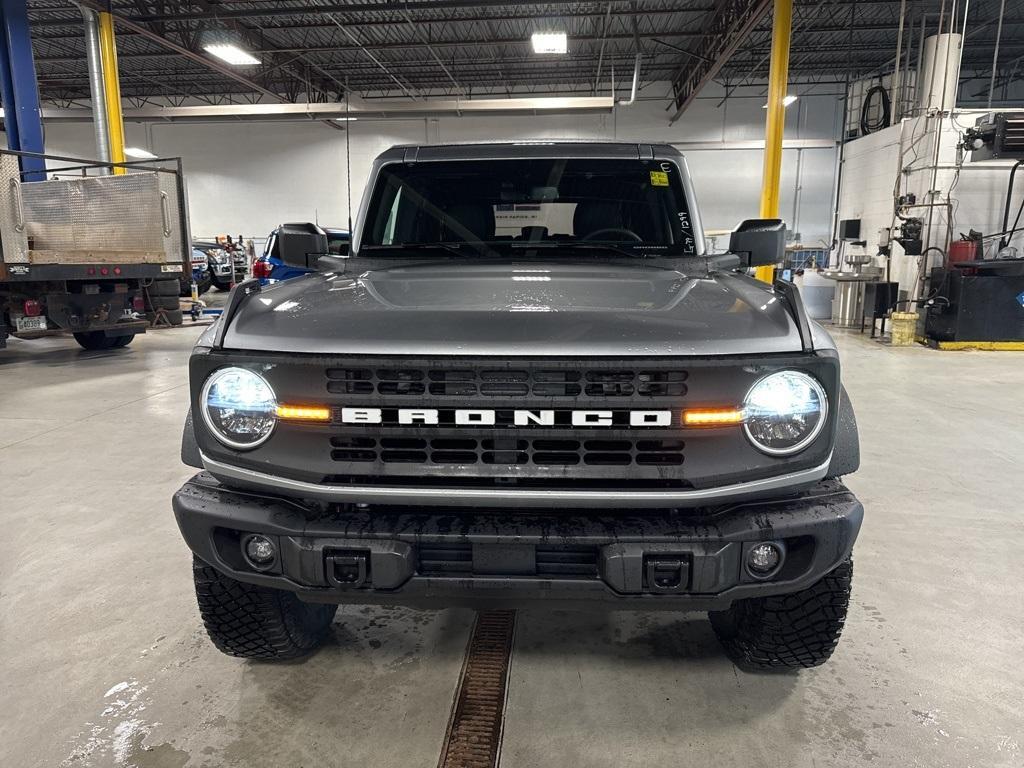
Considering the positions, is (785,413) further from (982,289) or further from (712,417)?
(982,289)

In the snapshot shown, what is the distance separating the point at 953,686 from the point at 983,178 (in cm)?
1145

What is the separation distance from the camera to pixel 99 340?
9.49 m

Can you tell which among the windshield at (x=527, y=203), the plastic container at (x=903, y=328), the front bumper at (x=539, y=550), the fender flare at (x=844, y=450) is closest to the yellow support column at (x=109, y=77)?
the windshield at (x=527, y=203)

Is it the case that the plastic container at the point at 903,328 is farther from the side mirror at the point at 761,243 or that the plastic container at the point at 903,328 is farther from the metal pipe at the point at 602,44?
the side mirror at the point at 761,243

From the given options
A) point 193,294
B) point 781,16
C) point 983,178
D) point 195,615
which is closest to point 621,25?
point 781,16

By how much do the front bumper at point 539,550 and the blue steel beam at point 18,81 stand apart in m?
11.1

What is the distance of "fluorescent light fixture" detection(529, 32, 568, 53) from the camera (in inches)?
501

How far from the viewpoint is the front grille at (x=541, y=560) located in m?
1.57

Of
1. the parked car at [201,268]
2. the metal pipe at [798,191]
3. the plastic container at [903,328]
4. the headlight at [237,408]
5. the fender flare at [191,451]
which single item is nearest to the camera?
the headlight at [237,408]

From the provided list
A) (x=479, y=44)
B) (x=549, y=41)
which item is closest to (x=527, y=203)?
(x=549, y=41)

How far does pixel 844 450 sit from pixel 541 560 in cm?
82

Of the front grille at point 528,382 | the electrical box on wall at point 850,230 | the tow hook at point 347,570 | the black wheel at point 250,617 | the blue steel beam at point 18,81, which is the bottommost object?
the black wheel at point 250,617

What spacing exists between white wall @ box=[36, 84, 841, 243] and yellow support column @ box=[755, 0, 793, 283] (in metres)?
8.87

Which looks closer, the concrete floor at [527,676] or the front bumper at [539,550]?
the front bumper at [539,550]
